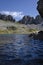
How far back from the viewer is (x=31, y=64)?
72.4ft

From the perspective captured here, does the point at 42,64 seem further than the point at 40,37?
No

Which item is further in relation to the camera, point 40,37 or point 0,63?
point 40,37

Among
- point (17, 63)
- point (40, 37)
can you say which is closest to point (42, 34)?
point (40, 37)

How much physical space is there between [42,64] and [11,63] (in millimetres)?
3833

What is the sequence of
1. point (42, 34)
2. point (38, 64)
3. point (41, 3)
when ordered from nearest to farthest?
point (38, 64) → point (41, 3) → point (42, 34)

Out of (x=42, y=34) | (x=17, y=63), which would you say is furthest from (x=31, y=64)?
(x=42, y=34)

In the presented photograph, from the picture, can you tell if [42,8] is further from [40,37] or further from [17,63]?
[40,37]

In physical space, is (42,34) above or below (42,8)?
below

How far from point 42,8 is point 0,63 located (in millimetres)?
14619

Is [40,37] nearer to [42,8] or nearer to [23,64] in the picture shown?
[42,8]

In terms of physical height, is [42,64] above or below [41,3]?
below

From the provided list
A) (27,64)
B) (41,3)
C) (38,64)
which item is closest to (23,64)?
(27,64)

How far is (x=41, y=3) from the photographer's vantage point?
31.9 metres

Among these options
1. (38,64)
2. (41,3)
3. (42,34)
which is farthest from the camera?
(42,34)
